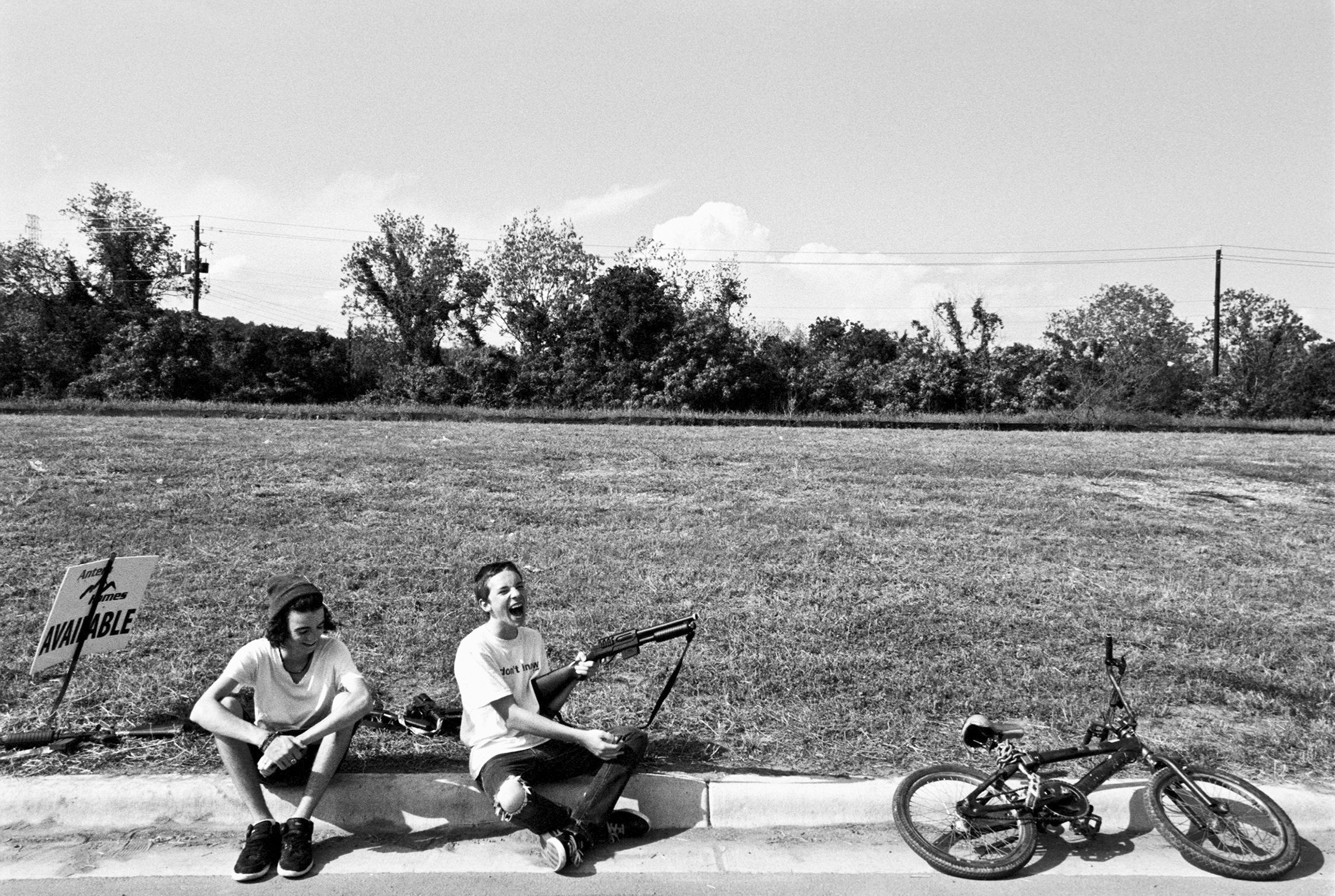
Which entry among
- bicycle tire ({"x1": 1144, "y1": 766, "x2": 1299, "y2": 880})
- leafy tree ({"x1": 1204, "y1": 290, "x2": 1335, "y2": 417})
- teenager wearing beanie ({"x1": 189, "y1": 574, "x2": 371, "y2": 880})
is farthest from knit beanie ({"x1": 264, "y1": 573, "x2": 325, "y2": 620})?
leafy tree ({"x1": 1204, "y1": 290, "x2": 1335, "y2": 417})

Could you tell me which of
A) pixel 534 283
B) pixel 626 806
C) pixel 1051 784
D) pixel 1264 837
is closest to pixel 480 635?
pixel 626 806

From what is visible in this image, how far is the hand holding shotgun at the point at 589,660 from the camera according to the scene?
4727 millimetres

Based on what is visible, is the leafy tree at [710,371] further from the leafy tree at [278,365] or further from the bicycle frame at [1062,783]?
the bicycle frame at [1062,783]

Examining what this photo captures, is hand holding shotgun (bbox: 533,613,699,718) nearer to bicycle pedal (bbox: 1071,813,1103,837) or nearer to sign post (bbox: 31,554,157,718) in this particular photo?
bicycle pedal (bbox: 1071,813,1103,837)

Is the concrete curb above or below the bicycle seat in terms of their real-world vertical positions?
below

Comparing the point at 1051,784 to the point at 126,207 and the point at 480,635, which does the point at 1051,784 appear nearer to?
the point at 480,635

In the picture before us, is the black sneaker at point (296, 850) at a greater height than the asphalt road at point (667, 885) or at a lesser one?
greater

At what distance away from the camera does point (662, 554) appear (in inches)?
338

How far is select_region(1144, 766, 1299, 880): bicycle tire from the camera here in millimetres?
4027

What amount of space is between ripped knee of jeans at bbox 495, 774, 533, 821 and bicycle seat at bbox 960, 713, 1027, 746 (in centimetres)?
201

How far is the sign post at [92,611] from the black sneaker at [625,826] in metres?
2.85

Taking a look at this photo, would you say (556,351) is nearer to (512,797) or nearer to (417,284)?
(417,284)

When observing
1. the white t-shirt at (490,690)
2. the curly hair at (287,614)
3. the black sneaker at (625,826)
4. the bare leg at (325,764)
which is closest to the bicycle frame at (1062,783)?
the black sneaker at (625,826)

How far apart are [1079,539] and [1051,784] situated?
5512 mm
